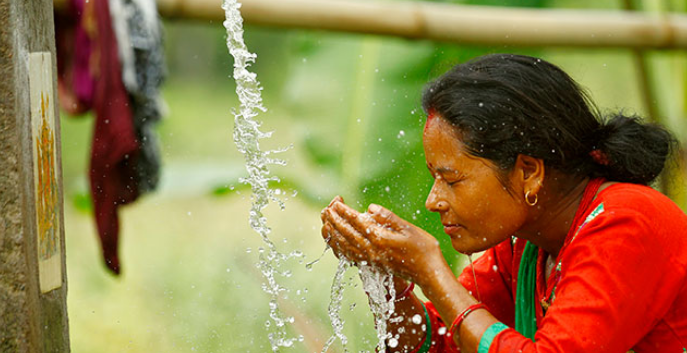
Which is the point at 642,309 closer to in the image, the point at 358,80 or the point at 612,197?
the point at 612,197

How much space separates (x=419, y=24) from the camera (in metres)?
3.87

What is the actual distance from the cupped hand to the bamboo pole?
1.80m

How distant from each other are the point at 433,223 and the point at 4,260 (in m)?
2.13

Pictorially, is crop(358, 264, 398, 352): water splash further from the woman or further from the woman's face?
the woman's face

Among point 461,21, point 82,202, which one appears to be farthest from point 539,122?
point 82,202

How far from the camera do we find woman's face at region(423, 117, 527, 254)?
84.0 inches

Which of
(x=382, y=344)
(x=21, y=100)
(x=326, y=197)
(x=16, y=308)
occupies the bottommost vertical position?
(x=326, y=197)

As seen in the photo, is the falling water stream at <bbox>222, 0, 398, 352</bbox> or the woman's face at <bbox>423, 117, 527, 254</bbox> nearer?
the woman's face at <bbox>423, 117, 527, 254</bbox>

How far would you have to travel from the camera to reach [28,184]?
80.4 inches

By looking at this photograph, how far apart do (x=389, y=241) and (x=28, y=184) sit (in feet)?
2.70

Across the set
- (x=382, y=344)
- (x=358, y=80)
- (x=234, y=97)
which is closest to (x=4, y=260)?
(x=382, y=344)

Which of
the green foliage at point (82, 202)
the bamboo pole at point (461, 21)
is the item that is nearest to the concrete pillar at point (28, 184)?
the bamboo pole at point (461, 21)

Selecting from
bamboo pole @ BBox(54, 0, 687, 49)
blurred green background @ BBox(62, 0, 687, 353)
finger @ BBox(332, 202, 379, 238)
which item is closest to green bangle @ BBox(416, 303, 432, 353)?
finger @ BBox(332, 202, 379, 238)

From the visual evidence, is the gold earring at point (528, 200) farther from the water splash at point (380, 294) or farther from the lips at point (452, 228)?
the water splash at point (380, 294)
